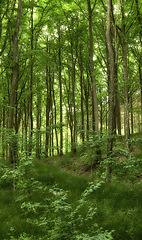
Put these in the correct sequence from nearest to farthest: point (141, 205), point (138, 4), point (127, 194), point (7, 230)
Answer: point (7, 230) < point (141, 205) < point (127, 194) < point (138, 4)

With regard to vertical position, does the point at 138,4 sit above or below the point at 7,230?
above

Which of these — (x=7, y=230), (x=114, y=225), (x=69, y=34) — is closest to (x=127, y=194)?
(x=114, y=225)

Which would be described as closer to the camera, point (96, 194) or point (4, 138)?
point (4, 138)

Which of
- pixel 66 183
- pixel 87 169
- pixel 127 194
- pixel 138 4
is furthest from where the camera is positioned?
pixel 87 169

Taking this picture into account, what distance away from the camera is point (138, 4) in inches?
416

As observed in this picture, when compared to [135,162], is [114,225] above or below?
below

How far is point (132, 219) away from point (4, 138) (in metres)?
4.64

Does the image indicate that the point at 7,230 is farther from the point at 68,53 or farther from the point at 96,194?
the point at 68,53

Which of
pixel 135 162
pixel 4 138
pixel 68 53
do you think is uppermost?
pixel 68 53

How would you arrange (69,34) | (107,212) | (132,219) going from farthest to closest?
(69,34) → (107,212) → (132,219)

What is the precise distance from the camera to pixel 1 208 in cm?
558

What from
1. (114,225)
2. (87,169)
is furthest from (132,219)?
(87,169)

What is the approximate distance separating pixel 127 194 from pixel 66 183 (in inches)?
105

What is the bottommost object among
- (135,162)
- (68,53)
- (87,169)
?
(87,169)
